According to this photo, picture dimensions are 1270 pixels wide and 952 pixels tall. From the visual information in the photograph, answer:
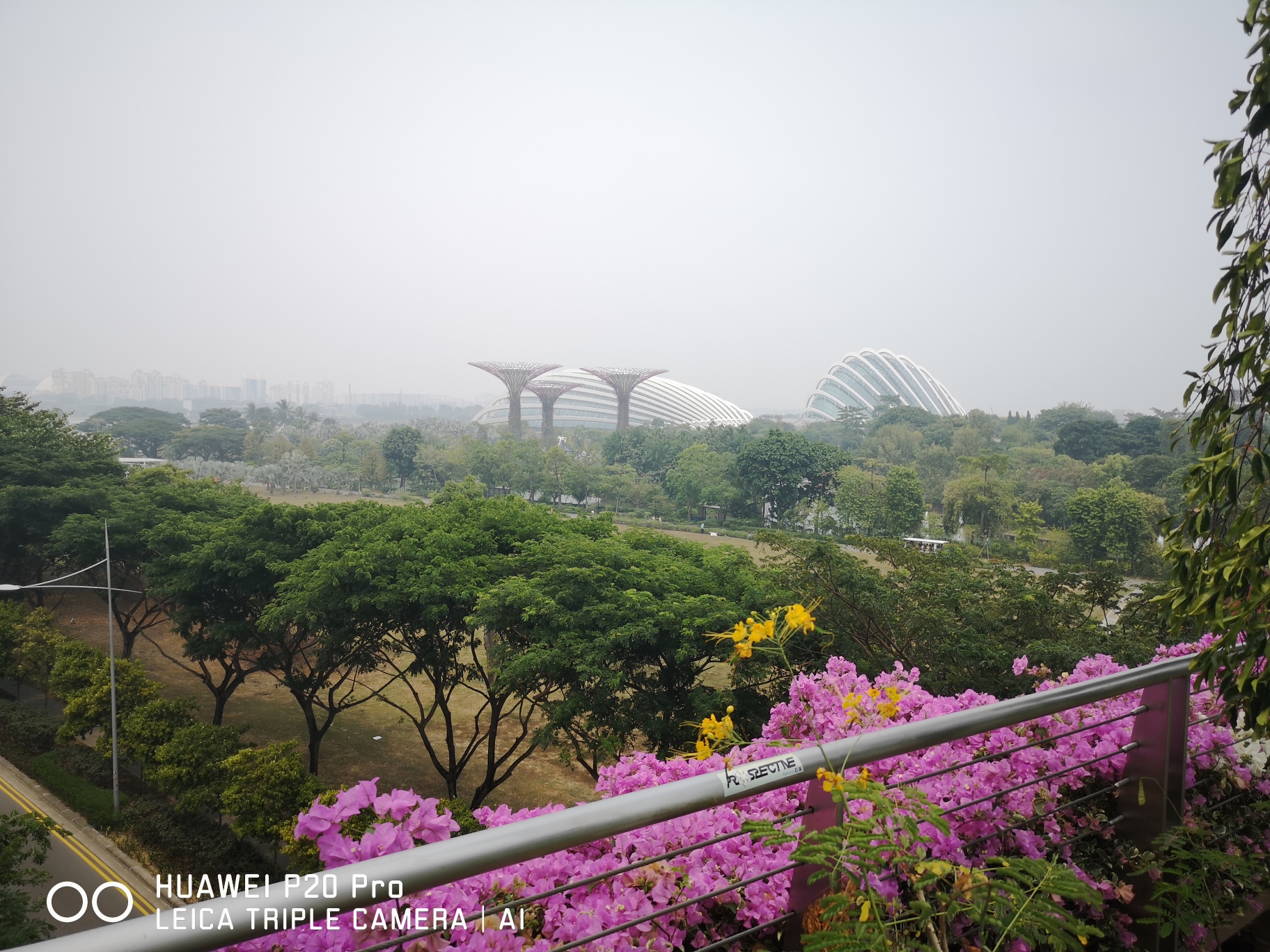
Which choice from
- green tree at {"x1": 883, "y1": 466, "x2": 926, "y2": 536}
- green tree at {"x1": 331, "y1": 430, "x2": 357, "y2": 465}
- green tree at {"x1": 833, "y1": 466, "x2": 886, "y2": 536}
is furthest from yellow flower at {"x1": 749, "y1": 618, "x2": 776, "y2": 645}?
green tree at {"x1": 331, "y1": 430, "x2": 357, "y2": 465}

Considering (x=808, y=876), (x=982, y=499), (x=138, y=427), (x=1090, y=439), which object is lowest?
(x=982, y=499)

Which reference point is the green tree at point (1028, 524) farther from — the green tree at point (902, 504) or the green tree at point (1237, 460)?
the green tree at point (1237, 460)

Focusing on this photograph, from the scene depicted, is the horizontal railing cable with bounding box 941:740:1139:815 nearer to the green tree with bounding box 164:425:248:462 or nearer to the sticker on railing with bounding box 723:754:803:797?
the sticker on railing with bounding box 723:754:803:797

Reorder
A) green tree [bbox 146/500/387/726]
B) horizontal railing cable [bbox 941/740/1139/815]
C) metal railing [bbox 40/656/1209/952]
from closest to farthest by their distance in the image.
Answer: metal railing [bbox 40/656/1209/952]
horizontal railing cable [bbox 941/740/1139/815]
green tree [bbox 146/500/387/726]

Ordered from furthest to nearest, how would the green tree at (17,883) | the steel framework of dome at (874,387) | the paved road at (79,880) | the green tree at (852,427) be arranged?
1. the steel framework of dome at (874,387)
2. the green tree at (852,427)
3. the paved road at (79,880)
4. the green tree at (17,883)

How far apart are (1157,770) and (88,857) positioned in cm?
1111

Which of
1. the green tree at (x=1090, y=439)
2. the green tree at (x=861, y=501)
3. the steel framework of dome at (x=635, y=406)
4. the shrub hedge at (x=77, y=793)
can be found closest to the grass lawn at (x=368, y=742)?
the shrub hedge at (x=77, y=793)

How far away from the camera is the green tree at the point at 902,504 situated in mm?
29938

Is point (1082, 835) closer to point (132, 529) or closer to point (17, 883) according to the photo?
point (17, 883)

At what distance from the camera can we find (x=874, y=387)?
85.7m

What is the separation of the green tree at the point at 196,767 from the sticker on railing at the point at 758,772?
30.7ft

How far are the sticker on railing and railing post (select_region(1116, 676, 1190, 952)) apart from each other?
88 cm

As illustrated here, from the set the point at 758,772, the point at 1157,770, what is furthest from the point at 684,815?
the point at 1157,770

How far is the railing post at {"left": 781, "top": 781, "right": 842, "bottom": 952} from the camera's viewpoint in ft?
3.47
